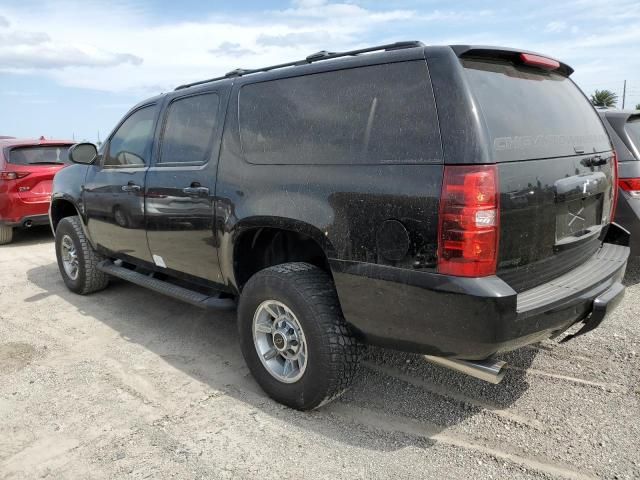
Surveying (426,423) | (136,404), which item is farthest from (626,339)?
(136,404)

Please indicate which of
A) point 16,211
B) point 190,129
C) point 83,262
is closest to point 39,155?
point 16,211

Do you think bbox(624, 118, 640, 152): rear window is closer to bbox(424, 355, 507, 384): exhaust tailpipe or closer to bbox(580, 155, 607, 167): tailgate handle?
bbox(580, 155, 607, 167): tailgate handle

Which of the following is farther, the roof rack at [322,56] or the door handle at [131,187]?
the door handle at [131,187]

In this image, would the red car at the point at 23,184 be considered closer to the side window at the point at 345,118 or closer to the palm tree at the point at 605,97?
the side window at the point at 345,118

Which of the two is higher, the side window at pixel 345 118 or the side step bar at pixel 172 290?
the side window at pixel 345 118

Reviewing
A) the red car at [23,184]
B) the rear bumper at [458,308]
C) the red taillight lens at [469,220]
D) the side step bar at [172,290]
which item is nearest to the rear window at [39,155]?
the red car at [23,184]

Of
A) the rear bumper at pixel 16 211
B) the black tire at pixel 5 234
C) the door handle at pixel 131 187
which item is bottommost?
the black tire at pixel 5 234

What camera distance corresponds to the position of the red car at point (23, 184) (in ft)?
24.8

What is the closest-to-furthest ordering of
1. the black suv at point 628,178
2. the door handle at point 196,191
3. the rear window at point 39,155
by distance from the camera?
1. the door handle at point 196,191
2. the black suv at point 628,178
3. the rear window at point 39,155

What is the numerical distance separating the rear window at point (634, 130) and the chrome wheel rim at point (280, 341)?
3.77 m

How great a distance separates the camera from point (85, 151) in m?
4.67

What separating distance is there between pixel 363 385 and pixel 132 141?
109 inches

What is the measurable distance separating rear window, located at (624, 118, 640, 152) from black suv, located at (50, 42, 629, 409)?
72.6 inches

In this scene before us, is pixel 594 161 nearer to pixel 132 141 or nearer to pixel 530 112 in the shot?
pixel 530 112
